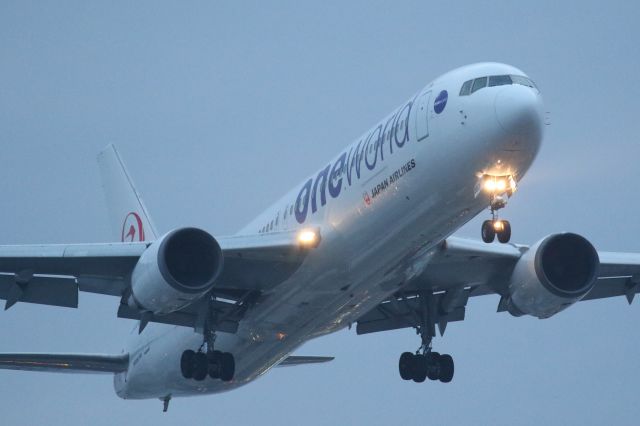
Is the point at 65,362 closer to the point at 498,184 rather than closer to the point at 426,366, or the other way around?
the point at 426,366

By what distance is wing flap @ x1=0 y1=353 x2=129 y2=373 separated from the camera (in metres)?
36.1

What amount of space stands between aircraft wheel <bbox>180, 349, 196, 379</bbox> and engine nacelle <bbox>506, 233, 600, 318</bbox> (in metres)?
8.44

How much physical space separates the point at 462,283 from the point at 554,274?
8.14 ft

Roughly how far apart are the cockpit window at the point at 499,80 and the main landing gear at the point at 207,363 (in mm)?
10167

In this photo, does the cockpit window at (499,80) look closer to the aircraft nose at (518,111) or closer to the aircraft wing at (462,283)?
the aircraft nose at (518,111)

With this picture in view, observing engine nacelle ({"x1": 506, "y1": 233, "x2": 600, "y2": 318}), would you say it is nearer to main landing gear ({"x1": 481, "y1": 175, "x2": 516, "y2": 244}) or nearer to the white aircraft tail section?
main landing gear ({"x1": 481, "y1": 175, "x2": 516, "y2": 244})

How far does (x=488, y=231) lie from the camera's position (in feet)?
93.9

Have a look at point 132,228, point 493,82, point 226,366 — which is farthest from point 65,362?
point 493,82

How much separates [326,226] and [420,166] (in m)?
3.26

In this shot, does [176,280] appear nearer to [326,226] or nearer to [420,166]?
[326,226]

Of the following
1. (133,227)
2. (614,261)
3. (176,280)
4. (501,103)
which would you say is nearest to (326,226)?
(176,280)

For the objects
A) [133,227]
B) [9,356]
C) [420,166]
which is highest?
[133,227]

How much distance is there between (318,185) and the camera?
32.5 meters

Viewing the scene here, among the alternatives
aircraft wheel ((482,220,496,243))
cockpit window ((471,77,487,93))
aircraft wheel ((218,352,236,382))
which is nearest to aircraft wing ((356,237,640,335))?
aircraft wheel ((482,220,496,243))
